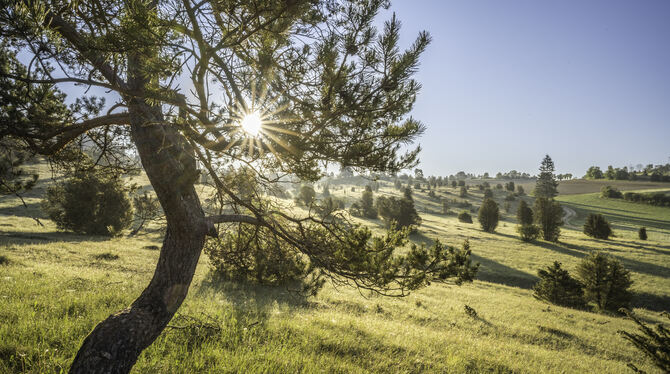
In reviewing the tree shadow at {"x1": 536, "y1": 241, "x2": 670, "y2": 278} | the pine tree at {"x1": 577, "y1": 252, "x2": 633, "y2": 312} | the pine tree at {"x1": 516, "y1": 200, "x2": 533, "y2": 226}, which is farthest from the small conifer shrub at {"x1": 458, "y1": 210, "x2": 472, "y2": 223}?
the pine tree at {"x1": 577, "y1": 252, "x2": 633, "y2": 312}

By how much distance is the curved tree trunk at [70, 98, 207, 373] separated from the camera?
2.67 metres

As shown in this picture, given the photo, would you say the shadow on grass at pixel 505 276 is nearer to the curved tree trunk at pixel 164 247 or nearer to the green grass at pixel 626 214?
the curved tree trunk at pixel 164 247

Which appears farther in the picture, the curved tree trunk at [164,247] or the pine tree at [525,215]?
the pine tree at [525,215]

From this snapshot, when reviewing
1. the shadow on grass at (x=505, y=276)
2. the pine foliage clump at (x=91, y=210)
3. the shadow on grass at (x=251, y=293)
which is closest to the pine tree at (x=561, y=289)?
the shadow on grass at (x=505, y=276)

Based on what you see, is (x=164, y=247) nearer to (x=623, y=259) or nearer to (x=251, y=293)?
(x=251, y=293)

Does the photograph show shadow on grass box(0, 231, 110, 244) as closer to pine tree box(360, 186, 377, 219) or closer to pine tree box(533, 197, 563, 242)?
pine tree box(360, 186, 377, 219)

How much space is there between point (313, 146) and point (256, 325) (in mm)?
4277

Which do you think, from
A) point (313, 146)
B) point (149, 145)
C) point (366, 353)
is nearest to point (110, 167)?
point (149, 145)

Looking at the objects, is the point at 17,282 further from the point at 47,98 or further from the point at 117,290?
the point at 47,98

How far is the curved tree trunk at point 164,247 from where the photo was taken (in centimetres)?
267

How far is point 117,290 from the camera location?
22.2 ft

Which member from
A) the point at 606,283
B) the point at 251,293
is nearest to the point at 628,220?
the point at 606,283

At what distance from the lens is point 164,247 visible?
3.19 meters

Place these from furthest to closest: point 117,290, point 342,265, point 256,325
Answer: point 117,290 < point 256,325 < point 342,265
